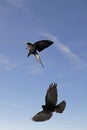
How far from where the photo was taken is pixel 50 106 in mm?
32000

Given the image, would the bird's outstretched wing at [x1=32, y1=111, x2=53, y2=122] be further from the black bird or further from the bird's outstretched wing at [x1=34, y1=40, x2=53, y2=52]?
the bird's outstretched wing at [x1=34, y1=40, x2=53, y2=52]

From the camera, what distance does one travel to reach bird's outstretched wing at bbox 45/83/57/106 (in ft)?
104

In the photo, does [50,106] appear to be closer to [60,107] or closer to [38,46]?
[60,107]

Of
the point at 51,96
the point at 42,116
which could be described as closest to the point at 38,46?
the point at 51,96

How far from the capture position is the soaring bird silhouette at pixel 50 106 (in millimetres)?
30297

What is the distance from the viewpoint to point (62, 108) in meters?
30.5

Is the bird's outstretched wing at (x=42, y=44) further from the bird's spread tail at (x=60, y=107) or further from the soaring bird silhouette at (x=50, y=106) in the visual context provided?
the bird's spread tail at (x=60, y=107)

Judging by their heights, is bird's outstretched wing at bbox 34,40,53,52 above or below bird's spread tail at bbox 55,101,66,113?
above

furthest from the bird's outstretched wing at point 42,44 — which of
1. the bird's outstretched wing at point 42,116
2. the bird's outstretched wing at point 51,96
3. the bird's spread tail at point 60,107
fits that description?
the bird's outstretched wing at point 42,116

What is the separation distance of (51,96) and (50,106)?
0.78 metres

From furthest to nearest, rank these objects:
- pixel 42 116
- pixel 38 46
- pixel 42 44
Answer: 1. pixel 38 46
2. pixel 42 44
3. pixel 42 116

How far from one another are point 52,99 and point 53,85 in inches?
59.3

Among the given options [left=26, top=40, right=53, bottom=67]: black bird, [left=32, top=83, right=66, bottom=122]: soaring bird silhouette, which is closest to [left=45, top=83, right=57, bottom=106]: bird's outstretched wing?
[left=32, top=83, right=66, bottom=122]: soaring bird silhouette

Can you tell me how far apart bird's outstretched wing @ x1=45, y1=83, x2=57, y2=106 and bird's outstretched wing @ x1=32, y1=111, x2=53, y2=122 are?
985mm
